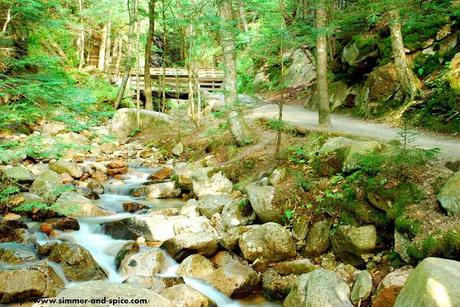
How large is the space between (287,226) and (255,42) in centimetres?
393

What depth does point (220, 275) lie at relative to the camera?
6.00m

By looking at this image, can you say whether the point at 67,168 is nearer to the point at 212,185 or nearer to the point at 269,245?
the point at 212,185

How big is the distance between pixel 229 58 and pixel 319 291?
7.15m

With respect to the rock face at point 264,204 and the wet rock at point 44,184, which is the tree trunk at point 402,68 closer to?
the rock face at point 264,204

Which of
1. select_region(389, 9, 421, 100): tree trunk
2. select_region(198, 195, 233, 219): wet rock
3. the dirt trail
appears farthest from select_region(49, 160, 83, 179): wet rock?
select_region(389, 9, 421, 100): tree trunk

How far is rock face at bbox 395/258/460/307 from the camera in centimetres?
336

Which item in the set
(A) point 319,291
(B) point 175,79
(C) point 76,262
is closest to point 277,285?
(A) point 319,291

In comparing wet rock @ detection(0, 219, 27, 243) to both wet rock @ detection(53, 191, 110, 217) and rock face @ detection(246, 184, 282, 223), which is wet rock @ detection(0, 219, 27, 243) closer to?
wet rock @ detection(53, 191, 110, 217)

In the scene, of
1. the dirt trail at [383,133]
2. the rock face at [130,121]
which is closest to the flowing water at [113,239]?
the dirt trail at [383,133]

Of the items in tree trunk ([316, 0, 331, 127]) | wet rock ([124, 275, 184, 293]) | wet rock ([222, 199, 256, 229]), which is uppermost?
tree trunk ([316, 0, 331, 127])

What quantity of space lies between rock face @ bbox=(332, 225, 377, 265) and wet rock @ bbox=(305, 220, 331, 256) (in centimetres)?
20

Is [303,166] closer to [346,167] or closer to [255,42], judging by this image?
[346,167]

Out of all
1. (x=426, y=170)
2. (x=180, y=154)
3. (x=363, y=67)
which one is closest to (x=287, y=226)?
(x=426, y=170)

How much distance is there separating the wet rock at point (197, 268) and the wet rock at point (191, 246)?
182 millimetres
